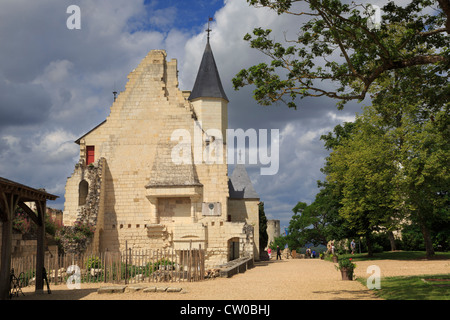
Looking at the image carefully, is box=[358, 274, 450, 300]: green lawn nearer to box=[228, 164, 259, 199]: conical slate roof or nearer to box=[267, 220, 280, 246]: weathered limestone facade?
box=[228, 164, 259, 199]: conical slate roof

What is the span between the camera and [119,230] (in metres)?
30.4

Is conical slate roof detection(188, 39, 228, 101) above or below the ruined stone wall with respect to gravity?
above

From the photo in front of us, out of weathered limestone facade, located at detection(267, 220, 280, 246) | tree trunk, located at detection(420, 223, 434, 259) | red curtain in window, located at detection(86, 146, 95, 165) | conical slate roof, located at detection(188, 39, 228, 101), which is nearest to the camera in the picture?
tree trunk, located at detection(420, 223, 434, 259)

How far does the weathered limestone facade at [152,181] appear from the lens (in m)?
29.8

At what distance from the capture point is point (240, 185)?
38219 mm

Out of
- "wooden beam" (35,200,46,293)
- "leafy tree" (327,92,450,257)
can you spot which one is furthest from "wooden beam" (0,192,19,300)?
"leafy tree" (327,92,450,257)

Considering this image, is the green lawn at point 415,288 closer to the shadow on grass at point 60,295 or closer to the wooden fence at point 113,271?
the wooden fence at point 113,271

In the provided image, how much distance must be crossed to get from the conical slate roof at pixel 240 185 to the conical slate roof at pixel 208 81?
6987mm

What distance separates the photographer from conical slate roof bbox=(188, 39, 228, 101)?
3550cm

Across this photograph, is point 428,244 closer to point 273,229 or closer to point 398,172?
point 398,172

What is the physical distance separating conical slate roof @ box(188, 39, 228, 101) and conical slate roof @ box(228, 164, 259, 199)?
22.9 ft

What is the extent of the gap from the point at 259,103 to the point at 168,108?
60.3 ft
